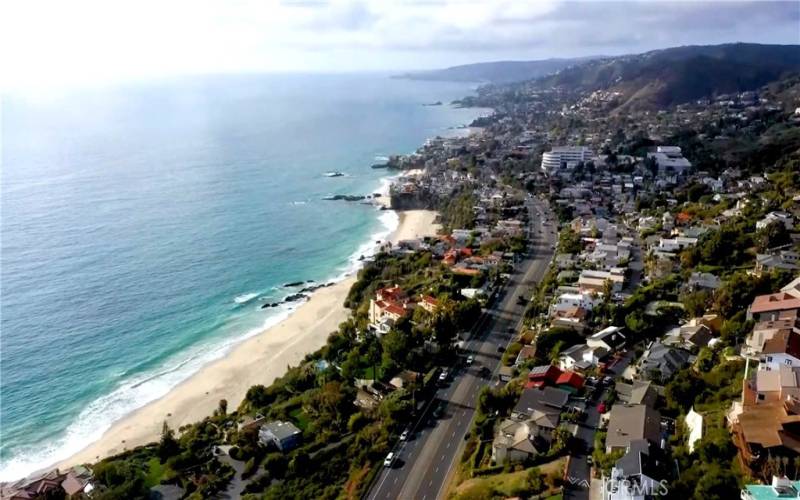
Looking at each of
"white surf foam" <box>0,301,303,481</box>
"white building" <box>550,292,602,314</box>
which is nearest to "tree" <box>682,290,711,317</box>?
"white building" <box>550,292,602,314</box>

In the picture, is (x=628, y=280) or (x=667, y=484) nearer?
(x=667, y=484)

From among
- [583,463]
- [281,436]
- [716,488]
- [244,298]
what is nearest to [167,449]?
[281,436]

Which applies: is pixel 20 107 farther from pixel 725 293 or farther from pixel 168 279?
pixel 725 293

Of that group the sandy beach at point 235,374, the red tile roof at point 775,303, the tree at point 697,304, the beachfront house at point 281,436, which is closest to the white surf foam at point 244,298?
the sandy beach at point 235,374

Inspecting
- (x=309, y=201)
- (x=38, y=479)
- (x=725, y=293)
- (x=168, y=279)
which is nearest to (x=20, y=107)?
(x=309, y=201)

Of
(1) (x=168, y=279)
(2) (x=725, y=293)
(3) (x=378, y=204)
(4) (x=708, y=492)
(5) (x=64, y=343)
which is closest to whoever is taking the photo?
(4) (x=708, y=492)
